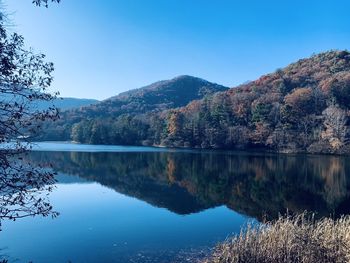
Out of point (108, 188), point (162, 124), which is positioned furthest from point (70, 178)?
point (162, 124)

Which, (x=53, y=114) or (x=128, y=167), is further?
(x=128, y=167)

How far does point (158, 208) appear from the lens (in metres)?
23.7

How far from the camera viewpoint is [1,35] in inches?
231

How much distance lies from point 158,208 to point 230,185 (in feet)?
37.9

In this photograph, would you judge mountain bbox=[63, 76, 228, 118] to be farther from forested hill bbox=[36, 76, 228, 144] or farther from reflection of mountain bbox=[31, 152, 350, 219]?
reflection of mountain bbox=[31, 152, 350, 219]

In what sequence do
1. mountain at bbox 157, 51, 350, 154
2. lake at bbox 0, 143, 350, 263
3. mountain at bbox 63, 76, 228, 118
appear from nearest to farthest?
lake at bbox 0, 143, 350, 263 < mountain at bbox 157, 51, 350, 154 < mountain at bbox 63, 76, 228, 118

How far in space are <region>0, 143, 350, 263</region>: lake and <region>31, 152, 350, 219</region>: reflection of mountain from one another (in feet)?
0.23

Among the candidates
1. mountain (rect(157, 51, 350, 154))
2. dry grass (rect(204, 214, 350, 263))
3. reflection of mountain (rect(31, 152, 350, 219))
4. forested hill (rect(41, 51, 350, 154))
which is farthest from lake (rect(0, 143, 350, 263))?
forested hill (rect(41, 51, 350, 154))

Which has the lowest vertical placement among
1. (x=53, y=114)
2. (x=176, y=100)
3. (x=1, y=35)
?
(x=53, y=114)

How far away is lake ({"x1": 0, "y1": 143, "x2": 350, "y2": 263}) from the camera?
14703 mm

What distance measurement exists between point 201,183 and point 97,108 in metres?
129

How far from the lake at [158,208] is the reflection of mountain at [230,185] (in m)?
0.07

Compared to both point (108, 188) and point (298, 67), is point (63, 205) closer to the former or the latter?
point (108, 188)

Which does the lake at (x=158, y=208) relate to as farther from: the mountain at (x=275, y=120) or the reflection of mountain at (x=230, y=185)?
the mountain at (x=275, y=120)
